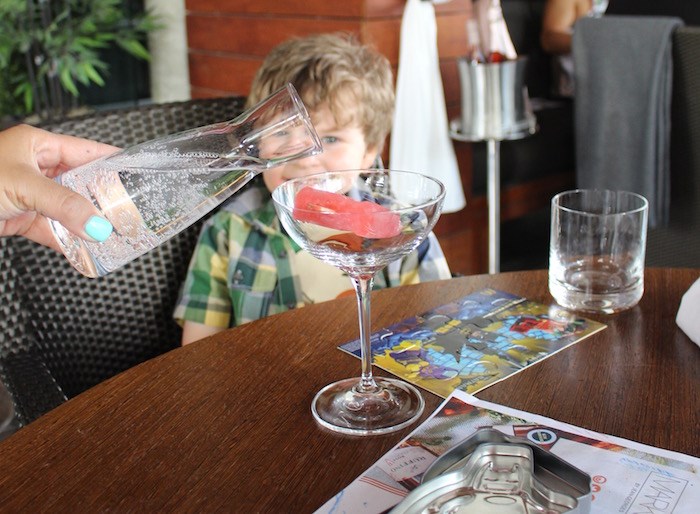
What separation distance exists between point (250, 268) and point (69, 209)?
64 centimetres

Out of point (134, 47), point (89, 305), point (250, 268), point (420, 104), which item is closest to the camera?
point (89, 305)

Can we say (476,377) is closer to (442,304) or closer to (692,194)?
(442,304)

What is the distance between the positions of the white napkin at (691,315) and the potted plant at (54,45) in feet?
9.32

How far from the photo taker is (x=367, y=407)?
822 mm

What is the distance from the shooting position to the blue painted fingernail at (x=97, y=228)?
2.63 feet

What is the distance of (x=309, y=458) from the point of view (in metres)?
0.75

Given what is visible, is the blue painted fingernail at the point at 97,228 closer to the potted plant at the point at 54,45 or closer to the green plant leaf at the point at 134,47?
the potted plant at the point at 54,45

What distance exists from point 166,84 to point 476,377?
292 cm

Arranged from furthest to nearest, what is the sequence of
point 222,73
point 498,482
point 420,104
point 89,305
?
point 222,73 < point 420,104 < point 89,305 < point 498,482

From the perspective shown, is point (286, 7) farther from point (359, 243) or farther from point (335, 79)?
point (359, 243)

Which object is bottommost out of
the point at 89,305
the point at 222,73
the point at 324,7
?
the point at 89,305

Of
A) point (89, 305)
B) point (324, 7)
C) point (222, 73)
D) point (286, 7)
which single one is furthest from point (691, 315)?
point (222, 73)

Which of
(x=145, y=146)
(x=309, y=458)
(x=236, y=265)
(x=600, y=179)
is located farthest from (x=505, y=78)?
(x=309, y=458)

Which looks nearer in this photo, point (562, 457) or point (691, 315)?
point (562, 457)
